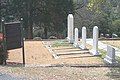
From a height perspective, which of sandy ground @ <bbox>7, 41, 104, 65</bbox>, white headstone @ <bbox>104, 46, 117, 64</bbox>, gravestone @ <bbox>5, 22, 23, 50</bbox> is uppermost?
gravestone @ <bbox>5, 22, 23, 50</bbox>

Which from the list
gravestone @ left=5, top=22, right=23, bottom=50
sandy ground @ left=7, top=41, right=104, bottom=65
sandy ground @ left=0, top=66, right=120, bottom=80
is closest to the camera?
sandy ground @ left=0, top=66, right=120, bottom=80

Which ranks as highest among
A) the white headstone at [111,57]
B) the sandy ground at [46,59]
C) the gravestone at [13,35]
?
the gravestone at [13,35]

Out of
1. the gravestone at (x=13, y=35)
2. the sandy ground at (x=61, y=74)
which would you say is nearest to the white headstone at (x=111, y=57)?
the sandy ground at (x=61, y=74)

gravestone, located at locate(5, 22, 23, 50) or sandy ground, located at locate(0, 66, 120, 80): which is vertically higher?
gravestone, located at locate(5, 22, 23, 50)

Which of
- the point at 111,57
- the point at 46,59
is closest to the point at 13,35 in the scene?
the point at 46,59

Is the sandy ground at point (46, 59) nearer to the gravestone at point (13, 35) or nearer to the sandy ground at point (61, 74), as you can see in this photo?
the gravestone at point (13, 35)

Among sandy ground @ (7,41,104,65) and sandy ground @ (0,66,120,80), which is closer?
sandy ground @ (0,66,120,80)

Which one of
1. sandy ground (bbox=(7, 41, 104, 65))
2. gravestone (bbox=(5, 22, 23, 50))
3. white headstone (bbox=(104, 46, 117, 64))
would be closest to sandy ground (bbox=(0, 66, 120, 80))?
white headstone (bbox=(104, 46, 117, 64))

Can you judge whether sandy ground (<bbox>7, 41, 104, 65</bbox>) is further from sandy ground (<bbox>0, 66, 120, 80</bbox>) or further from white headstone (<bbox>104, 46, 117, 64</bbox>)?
sandy ground (<bbox>0, 66, 120, 80</bbox>)

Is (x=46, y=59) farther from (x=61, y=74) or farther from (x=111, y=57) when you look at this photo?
(x=61, y=74)

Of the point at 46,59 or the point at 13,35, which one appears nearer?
the point at 13,35

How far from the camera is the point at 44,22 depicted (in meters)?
37.3

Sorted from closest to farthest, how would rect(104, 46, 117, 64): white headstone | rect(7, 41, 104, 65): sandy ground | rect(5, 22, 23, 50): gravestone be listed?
rect(5, 22, 23, 50): gravestone → rect(104, 46, 117, 64): white headstone → rect(7, 41, 104, 65): sandy ground

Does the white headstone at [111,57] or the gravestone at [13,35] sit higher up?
the gravestone at [13,35]
